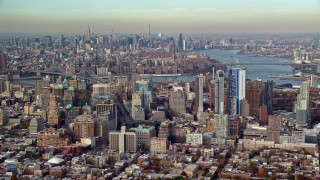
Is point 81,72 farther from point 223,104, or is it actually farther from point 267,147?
point 267,147

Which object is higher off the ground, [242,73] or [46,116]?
[242,73]

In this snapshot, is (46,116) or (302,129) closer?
(302,129)

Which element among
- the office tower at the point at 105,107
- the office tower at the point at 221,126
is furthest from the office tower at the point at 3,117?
the office tower at the point at 221,126

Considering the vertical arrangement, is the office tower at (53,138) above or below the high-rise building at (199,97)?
below

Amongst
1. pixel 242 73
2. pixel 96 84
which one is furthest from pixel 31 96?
pixel 242 73

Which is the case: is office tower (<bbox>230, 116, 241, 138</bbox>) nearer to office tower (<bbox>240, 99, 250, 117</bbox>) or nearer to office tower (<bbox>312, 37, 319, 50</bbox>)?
office tower (<bbox>240, 99, 250, 117</bbox>)

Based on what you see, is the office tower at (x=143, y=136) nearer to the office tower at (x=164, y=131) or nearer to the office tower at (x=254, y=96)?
the office tower at (x=164, y=131)

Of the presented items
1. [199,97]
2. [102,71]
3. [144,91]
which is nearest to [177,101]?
[199,97]
